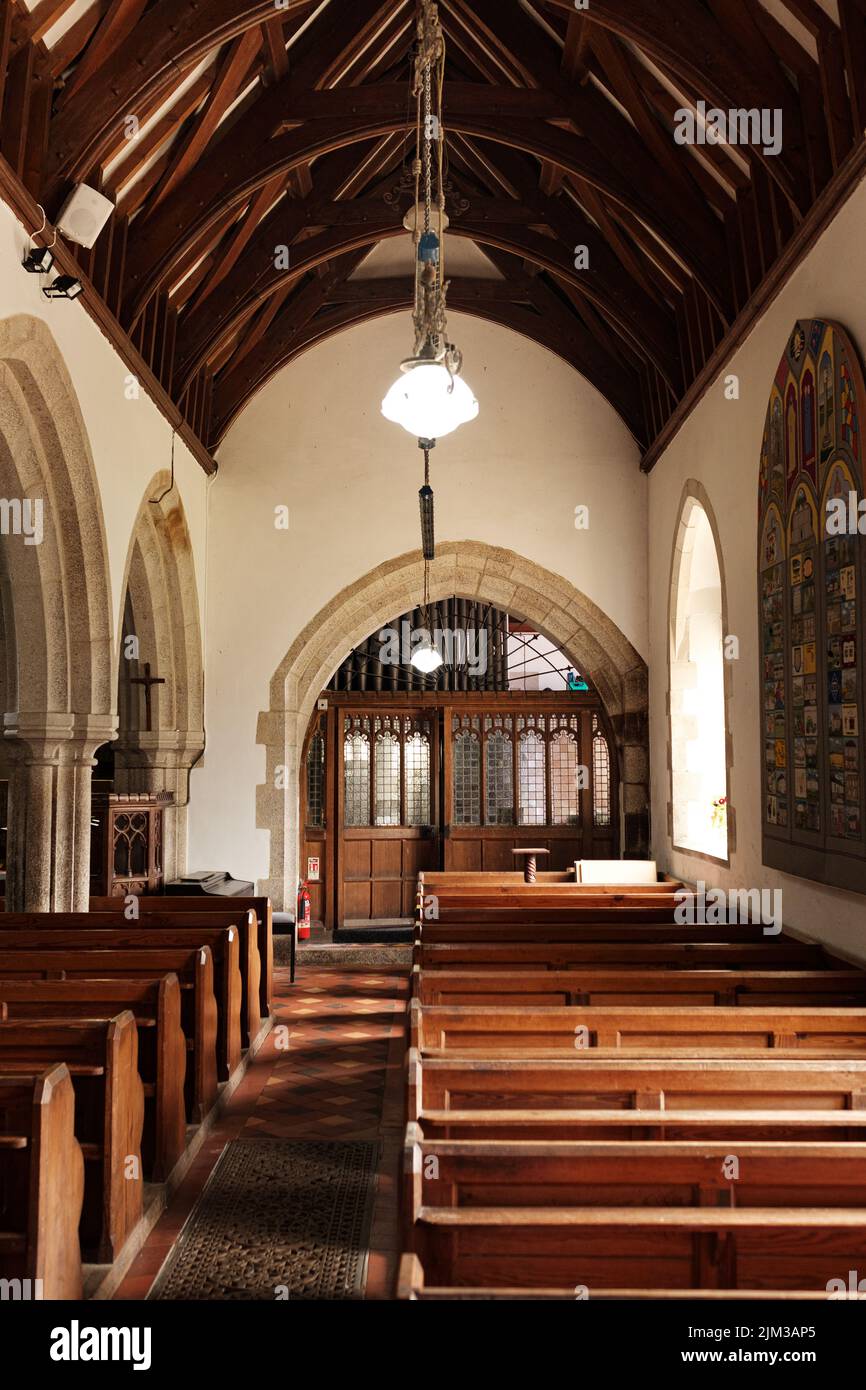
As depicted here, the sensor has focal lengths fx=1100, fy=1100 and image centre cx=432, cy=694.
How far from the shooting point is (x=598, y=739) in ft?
34.0

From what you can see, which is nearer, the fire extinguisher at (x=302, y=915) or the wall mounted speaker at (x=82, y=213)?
the wall mounted speaker at (x=82, y=213)

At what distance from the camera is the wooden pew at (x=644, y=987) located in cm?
396

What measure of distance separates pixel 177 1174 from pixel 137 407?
14.1 ft

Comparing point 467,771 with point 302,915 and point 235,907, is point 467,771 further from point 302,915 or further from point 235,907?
point 235,907

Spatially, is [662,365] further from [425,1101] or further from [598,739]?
[425,1101]

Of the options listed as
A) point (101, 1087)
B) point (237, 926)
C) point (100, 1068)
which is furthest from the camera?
point (237, 926)

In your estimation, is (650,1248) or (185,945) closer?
(650,1248)

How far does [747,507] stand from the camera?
5.70 meters

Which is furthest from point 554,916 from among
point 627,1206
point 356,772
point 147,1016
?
point 356,772

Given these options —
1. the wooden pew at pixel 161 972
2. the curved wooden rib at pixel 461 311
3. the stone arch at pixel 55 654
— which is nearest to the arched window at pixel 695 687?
the curved wooden rib at pixel 461 311

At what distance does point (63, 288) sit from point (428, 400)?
2675mm

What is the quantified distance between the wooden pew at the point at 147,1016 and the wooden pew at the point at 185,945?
3.16 feet

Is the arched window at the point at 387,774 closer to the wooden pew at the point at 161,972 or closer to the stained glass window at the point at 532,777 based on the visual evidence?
the stained glass window at the point at 532,777

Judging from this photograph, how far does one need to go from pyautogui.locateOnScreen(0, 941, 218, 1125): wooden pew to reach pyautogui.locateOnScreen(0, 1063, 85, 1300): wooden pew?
147 cm
